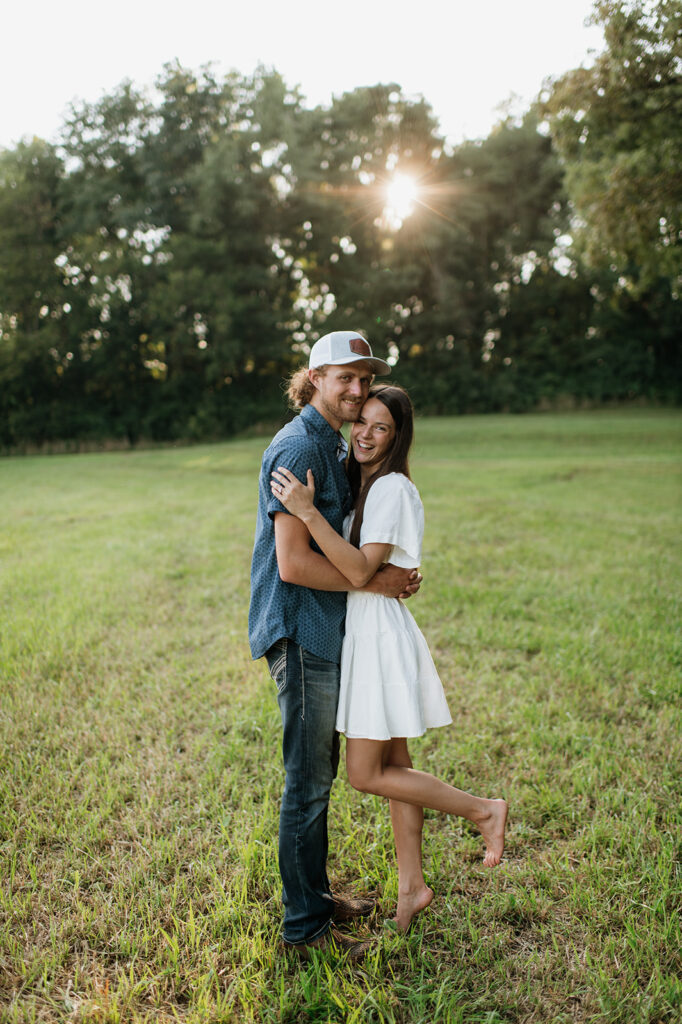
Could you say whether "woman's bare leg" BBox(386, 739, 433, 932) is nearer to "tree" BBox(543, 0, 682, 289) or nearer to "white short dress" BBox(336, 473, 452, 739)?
"white short dress" BBox(336, 473, 452, 739)

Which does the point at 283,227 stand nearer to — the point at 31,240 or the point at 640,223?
the point at 31,240

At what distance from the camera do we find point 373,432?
2.32m

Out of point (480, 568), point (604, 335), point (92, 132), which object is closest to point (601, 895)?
point (480, 568)

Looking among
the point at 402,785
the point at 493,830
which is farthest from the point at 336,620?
the point at 493,830

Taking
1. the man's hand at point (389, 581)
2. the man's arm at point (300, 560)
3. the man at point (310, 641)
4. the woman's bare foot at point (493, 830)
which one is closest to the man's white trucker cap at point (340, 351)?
the man at point (310, 641)

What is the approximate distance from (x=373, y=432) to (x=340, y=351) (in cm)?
30

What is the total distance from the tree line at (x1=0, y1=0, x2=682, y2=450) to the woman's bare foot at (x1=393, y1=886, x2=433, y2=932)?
28.6 m

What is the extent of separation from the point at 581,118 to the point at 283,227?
75.9 ft

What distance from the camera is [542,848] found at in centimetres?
283

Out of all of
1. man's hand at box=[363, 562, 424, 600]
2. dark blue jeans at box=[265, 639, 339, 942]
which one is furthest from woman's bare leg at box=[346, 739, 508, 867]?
man's hand at box=[363, 562, 424, 600]

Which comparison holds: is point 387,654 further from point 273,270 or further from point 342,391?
point 273,270

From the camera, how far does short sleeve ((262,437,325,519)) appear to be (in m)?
2.13

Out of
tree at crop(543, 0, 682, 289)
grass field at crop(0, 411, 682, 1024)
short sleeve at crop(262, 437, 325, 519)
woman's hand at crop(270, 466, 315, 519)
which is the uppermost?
tree at crop(543, 0, 682, 289)

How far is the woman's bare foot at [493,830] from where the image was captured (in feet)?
7.97
